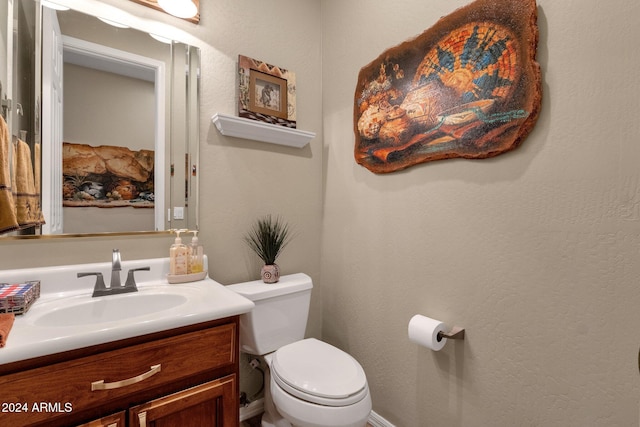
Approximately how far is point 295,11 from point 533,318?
202 centimetres

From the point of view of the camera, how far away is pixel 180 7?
1444 millimetres

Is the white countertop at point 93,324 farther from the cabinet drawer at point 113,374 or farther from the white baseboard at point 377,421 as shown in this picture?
the white baseboard at point 377,421

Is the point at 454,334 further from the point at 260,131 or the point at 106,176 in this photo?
the point at 106,176

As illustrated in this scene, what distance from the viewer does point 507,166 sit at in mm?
1118

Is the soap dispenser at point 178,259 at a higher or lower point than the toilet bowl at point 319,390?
higher

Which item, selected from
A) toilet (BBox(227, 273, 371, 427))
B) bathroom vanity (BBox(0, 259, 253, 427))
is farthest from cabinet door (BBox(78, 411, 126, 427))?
toilet (BBox(227, 273, 371, 427))

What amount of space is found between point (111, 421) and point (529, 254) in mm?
1416

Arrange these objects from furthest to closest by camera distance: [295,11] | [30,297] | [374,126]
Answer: [295,11], [374,126], [30,297]

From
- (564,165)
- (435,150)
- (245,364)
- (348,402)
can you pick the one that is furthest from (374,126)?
(245,364)

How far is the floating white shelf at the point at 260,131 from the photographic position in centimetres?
154

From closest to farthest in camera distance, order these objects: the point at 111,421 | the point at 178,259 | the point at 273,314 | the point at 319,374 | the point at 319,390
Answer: the point at 111,421, the point at 319,390, the point at 319,374, the point at 178,259, the point at 273,314

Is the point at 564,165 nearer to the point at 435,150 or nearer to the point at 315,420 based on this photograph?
the point at 435,150

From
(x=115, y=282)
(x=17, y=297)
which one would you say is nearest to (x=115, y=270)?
(x=115, y=282)

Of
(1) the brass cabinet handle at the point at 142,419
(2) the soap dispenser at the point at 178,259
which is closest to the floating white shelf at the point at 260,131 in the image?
(2) the soap dispenser at the point at 178,259
